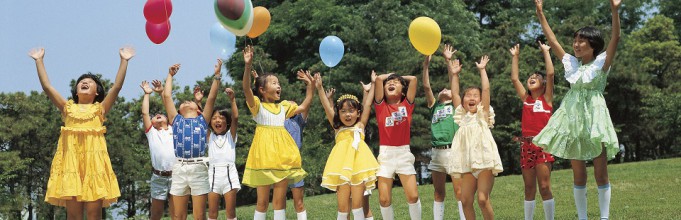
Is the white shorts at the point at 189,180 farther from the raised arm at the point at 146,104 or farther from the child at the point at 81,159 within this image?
the child at the point at 81,159

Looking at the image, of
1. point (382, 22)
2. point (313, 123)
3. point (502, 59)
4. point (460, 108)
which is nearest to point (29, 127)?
point (313, 123)

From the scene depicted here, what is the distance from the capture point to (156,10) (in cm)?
986

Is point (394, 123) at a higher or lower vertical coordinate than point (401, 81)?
lower

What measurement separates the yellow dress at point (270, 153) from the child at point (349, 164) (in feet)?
1.35

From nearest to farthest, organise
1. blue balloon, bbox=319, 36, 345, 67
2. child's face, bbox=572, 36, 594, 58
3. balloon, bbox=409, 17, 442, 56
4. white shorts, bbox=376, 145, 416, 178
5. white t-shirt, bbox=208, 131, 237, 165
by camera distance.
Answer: child's face, bbox=572, 36, 594, 58, white shorts, bbox=376, 145, 416, 178, balloon, bbox=409, 17, 442, 56, white t-shirt, bbox=208, 131, 237, 165, blue balloon, bbox=319, 36, 345, 67

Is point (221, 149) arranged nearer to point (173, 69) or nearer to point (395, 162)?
point (173, 69)

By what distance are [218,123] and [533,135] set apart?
3723mm

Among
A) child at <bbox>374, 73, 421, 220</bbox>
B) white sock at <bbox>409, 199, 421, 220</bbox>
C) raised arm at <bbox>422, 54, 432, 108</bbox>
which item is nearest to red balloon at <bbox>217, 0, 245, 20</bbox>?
child at <bbox>374, 73, 421, 220</bbox>

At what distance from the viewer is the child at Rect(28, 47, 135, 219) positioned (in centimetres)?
771

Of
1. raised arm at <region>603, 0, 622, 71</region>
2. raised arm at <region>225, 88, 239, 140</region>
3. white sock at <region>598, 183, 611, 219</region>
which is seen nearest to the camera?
raised arm at <region>603, 0, 622, 71</region>

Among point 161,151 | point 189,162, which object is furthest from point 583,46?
point 161,151

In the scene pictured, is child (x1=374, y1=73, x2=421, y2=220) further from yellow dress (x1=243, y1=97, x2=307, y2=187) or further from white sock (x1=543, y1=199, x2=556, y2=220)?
white sock (x1=543, y1=199, x2=556, y2=220)

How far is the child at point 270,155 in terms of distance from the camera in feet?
28.1

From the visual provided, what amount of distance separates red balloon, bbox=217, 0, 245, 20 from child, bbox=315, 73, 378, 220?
1187 mm
